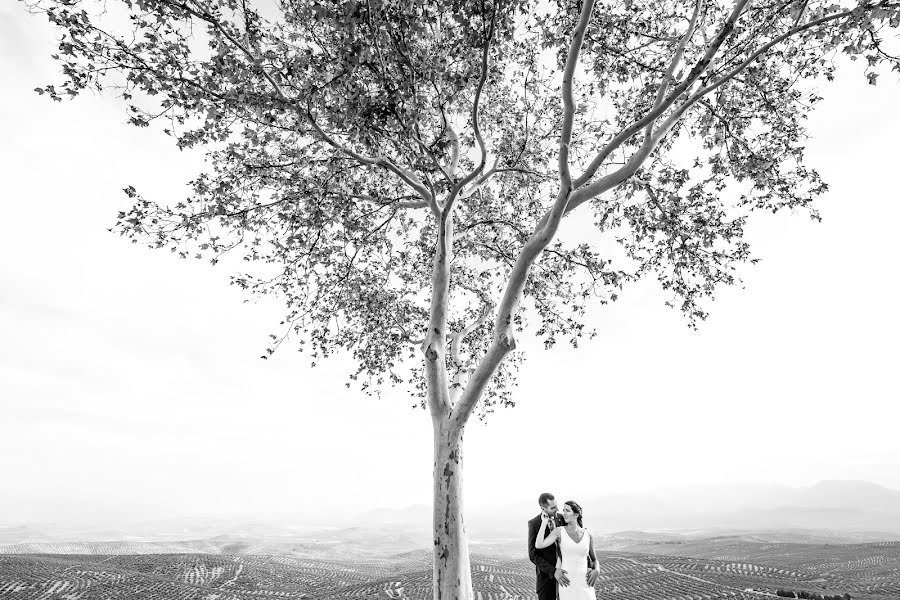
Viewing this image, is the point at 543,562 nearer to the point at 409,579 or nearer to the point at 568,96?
the point at 568,96

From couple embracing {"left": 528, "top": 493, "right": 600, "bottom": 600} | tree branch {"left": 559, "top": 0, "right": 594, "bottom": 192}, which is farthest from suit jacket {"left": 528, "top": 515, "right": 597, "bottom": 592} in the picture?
tree branch {"left": 559, "top": 0, "right": 594, "bottom": 192}

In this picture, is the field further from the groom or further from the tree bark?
the tree bark

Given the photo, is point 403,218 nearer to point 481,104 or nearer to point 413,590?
point 481,104

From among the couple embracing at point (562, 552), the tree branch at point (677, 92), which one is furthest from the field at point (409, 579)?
the tree branch at point (677, 92)

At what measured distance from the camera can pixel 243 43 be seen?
7.37 meters

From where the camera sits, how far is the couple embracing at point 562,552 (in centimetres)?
550

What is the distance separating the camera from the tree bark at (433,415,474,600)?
6.70 meters

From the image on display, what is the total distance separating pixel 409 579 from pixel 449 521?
1556 inches

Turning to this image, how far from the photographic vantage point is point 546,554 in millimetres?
5965

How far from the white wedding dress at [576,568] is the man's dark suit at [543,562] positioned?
276mm

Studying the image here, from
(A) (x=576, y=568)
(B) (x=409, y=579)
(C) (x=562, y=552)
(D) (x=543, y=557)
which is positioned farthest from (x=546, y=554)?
(B) (x=409, y=579)

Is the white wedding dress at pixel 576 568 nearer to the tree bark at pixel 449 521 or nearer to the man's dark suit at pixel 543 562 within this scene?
the man's dark suit at pixel 543 562

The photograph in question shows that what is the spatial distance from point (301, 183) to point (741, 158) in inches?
413

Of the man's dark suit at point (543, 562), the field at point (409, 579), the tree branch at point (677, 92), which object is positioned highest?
the tree branch at point (677, 92)
